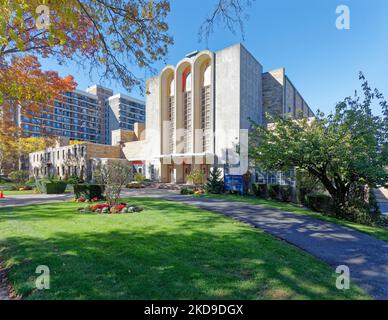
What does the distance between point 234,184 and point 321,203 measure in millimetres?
8501

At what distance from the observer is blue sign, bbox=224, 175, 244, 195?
2047cm

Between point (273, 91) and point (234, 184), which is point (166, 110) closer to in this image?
point (273, 91)

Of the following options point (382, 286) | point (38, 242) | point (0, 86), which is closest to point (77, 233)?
point (38, 242)

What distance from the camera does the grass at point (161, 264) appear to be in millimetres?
3441

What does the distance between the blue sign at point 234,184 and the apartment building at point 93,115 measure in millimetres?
77122


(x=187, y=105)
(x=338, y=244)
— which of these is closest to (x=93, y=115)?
(x=187, y=105)

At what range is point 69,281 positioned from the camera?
3670 mm

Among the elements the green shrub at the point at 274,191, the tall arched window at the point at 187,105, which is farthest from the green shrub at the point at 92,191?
the tall arched window at the point at 187,105

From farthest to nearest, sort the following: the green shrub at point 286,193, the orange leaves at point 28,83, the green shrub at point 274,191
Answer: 1. the green shrub at point 274,191
2. the green shrub at point 286,193
3. the orange leaves at point 28,83

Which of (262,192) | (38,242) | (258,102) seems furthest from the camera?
(258,102)

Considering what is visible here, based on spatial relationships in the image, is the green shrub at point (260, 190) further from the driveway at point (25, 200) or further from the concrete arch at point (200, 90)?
the driveway at point (25, 200)

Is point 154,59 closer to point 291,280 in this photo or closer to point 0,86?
point 0,86

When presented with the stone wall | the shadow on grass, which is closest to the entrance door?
the stone wall
